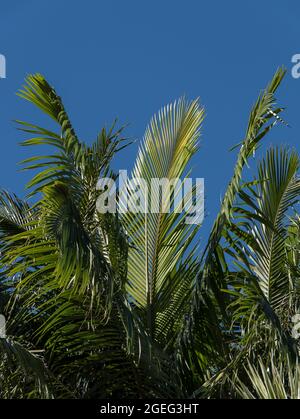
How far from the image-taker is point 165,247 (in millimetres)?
14141

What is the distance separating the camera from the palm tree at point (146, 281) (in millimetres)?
12867

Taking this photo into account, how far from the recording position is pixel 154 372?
13156 mm

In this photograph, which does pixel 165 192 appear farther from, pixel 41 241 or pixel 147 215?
pixel 41 241

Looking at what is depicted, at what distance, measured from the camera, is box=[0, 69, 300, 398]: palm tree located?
1287 cm

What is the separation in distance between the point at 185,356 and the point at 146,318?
1.94 feet

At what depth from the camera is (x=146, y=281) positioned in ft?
46.0

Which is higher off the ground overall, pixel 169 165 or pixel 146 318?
pixel 169 165

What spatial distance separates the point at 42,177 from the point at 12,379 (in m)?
1.69

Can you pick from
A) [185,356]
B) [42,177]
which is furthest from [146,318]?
[42,177]

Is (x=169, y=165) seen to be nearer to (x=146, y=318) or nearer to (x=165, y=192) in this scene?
(x=165, y=192)
